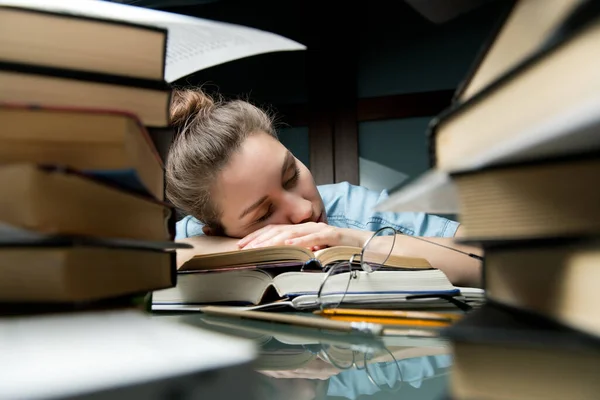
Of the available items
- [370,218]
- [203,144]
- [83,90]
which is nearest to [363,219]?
[370,218]

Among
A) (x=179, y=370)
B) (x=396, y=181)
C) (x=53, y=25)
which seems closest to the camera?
(x=179, y=370)

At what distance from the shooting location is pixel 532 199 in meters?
0.15

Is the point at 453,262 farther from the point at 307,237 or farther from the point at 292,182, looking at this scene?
the point at 292,182

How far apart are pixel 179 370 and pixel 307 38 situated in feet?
6.17

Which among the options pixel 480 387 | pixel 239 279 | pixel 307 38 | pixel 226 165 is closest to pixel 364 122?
pixel 307 38

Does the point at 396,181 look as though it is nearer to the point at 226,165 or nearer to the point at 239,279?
the point at 226,165

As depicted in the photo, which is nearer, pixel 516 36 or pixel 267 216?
pixel 516 36

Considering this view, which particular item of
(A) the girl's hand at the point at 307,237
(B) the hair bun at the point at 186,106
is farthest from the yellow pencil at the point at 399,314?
(B) the hair bun at the point at 186,106

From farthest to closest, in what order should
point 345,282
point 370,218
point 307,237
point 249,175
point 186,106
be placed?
1. point 370,218
2. point 186,106
3. point 249,175
4. point 307,237
5. point 345,282

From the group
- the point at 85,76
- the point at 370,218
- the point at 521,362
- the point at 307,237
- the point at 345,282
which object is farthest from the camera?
the point at 370,218

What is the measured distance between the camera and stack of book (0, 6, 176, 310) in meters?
0.18

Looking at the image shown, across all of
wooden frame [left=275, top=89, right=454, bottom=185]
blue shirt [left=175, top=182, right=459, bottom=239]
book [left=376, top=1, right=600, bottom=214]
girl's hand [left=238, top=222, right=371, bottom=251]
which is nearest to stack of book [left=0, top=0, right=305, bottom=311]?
book [left=376, top=1, right=600, bottom=214]

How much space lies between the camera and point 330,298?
43 centimetres

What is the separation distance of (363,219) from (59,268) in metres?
1.05
